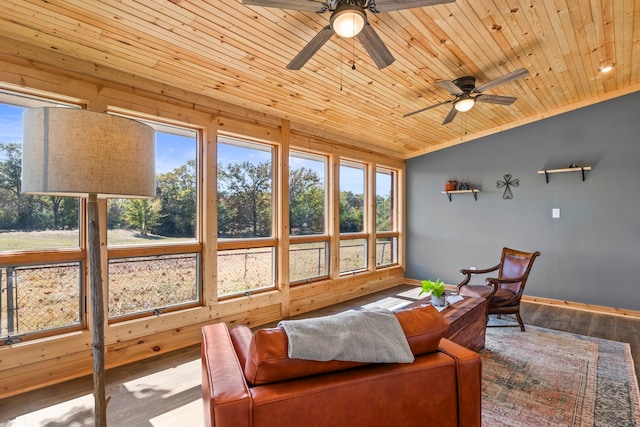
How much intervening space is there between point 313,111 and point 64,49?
2.59 m

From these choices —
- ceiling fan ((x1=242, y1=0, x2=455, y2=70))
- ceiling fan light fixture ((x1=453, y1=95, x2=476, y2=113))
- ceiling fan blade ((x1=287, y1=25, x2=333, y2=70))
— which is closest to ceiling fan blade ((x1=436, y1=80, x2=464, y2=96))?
ceiling fan light fixture ((x1=453, y1=95, x2=476, y2=113))

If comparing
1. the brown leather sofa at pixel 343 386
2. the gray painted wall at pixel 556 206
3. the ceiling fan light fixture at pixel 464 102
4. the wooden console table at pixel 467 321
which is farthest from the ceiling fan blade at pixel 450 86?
the brown leather sofa at pixel 343 386

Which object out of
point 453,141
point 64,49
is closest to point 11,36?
point 64,49

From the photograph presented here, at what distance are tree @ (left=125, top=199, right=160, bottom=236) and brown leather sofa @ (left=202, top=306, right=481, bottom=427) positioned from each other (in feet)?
6.82

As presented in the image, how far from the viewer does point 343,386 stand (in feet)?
4.17

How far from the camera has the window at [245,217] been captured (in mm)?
3859

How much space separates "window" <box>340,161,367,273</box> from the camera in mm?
5496

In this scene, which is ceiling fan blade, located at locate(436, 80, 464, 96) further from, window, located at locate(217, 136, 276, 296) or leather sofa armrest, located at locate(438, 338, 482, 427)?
leather sofa armrest, located at locate(438, 338, 482, 427)

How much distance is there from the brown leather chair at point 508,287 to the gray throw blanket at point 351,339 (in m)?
2.83

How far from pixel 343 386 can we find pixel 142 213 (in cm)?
280

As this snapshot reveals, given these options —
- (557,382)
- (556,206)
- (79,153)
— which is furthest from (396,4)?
(556,206)

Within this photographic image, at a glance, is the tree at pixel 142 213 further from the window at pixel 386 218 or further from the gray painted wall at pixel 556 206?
the gray painted wall at pixel 556 206

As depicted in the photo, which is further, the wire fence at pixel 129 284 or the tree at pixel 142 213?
the tree at pixel 142 213

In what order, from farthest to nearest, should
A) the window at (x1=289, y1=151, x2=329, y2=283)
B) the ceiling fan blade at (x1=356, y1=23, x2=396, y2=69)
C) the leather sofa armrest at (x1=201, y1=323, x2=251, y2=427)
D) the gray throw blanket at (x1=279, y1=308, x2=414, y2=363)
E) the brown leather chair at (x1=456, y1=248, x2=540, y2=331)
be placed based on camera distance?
the window at (x1=289, y1=151, x2=329, y2=283) < the brown leather chair at (x1=456, y1=248, x2=540, y2=331) < the ceiling fan blade at (x1=356, y1=23, x2=396, y2=69) < the gray throw blanket at (x1=279, y1=308, x2=414, y2=363) < the leather sofa armrest at (x1=201, y1=323, x2=251, y2=427)
